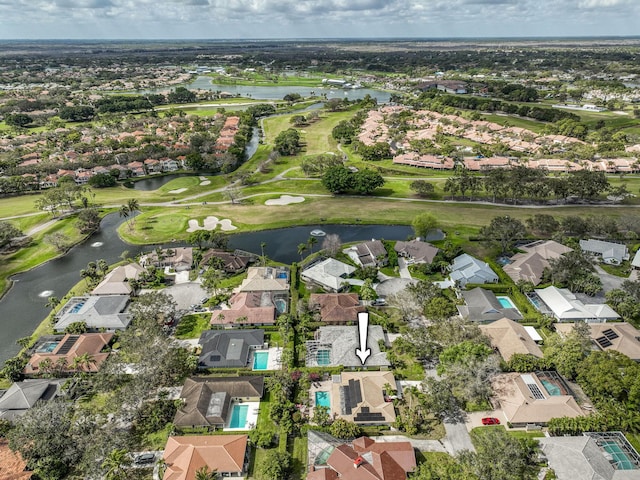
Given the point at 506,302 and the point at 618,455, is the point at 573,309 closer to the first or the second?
the point at 506,302

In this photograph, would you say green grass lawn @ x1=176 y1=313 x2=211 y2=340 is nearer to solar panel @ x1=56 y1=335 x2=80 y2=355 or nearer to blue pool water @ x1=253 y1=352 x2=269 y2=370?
blue pool water @ x1=253 y1=352 x2=269 y2=370

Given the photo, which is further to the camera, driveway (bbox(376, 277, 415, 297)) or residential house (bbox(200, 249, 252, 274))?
residential house (bbox(200, 249, 252, 274))

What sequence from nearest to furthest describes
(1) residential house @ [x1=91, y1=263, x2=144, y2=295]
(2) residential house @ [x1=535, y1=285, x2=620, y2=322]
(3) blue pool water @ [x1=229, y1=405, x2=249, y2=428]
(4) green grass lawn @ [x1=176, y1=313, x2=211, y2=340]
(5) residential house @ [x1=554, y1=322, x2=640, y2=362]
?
(3) blue pool water @ [x1=229, y1=405, x2=249, y2=428]
(5) residential house @ [x1=554, y1=322, x2=640, y2=362]
(4) green grass lawn @ [x1=176, y1=313, x2=211, y2=340]
(2) residential house @ [x1=535, y1=285, x2=620, y2=322]
(1) residential house @ [x1=91, y1=263, x2=144, y2=295]

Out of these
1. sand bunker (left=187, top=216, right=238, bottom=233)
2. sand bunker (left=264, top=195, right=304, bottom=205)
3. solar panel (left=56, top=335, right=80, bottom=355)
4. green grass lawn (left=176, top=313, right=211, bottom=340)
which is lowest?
green grass lawn (left=176, top=313, right=211, bottom=340)

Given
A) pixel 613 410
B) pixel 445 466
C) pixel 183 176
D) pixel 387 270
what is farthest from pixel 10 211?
pixel 613 410

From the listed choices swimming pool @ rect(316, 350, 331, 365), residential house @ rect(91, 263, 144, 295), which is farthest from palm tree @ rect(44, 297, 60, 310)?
swimming pool @ rect(316, 350, 331, 365)

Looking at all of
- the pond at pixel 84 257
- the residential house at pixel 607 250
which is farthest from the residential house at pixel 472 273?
the residential house at pixel 607 250

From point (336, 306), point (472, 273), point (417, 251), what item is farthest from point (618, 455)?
point (417, 251)

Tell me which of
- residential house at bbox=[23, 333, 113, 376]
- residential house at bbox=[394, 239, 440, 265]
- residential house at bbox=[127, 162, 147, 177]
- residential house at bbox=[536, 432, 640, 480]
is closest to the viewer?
residential house at bbox=[536, 432, 640, 480]
